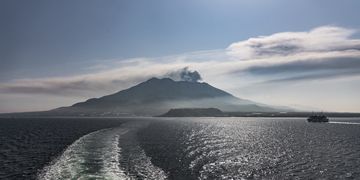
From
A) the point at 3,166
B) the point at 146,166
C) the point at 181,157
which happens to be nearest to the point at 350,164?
the point at 181,157

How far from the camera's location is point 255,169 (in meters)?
57.1

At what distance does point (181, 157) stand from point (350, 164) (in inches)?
1137

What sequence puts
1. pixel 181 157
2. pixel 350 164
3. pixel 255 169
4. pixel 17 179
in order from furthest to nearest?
1. pixel 181 157
2. pixel 350 164
3. pixel 255 169
4. pixel 17 179

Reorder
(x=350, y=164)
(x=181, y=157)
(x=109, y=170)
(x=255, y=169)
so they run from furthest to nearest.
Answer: (x=181, y=157)
(x=350, y=164)
(x=255, y=169)
(x=109, y=170)

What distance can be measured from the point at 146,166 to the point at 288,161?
83.5 ft

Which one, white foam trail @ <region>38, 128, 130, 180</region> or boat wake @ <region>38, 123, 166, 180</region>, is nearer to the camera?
white foam trail @ <region>38, 128, 130, 180</region>

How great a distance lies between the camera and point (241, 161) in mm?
65688

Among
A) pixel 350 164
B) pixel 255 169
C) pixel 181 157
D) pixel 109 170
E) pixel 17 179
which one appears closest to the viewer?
pixel 17 179

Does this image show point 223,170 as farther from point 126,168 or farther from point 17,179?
point 17,179

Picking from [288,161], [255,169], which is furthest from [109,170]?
[288,161]

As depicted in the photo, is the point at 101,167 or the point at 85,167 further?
the point at 101,167

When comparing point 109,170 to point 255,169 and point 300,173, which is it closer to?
point 255,169

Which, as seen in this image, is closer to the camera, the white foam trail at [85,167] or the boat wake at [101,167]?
the white foam trail at [85,167]

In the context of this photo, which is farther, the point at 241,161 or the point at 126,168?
the point at 241,161
